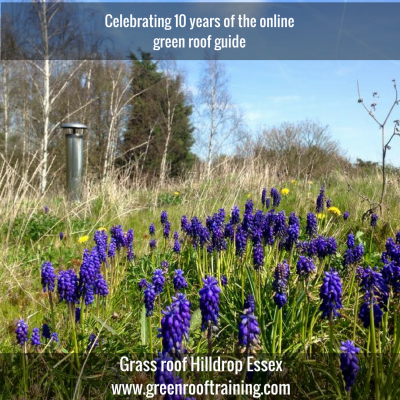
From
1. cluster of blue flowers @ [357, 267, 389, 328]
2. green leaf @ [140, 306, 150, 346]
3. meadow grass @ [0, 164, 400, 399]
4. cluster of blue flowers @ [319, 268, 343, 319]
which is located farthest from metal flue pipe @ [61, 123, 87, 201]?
cluster of blue flowers @ [319, 268, 343, 319]

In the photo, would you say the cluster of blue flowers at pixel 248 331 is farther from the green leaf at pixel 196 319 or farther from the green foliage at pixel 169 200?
the green foliage at pixel 169 200

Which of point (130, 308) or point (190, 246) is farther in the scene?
point (190, 246)

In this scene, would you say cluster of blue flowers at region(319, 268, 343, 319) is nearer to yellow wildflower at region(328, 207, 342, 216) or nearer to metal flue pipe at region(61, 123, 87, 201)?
yellow wildflower at region(328, 207, 342, 216)

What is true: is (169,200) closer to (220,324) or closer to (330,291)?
(220,324)

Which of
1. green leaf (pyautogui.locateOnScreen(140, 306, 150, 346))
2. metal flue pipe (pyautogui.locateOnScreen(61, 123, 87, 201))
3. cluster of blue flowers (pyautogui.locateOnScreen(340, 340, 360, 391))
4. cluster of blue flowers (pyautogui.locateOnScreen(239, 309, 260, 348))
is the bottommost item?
green leaf (pyautogui.locateOnScreen(140, 306, 150, 346))

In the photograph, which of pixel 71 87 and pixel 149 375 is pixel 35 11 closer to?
pixel 71 87

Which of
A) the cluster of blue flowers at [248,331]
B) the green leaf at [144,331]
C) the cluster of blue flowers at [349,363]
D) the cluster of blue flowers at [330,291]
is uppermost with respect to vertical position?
the cluster of blue flowers at [330,291]

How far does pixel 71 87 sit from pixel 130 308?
20.0 metres

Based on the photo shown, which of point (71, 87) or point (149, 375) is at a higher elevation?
point (71, 87)

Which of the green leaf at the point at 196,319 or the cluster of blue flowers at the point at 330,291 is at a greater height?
the cluster of blue flowers at the point at 330,291

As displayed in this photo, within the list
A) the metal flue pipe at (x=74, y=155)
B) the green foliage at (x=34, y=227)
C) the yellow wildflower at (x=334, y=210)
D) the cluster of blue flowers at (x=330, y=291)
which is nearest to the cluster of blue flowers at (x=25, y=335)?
the cluster of blue flowers at (x=330, y=291)

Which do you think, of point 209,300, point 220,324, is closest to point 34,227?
point 220,324

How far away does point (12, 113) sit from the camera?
20.0 meters

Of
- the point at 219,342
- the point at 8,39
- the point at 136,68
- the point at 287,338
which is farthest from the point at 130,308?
the point at 136,68
